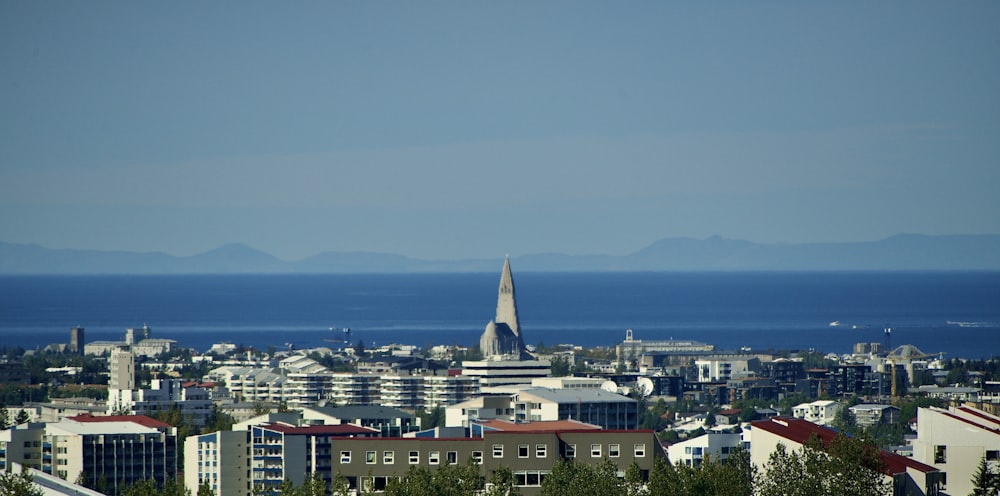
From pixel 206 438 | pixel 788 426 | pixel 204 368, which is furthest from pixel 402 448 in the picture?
pixel 204 368

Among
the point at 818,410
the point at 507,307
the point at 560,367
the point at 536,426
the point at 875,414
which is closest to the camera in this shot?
the point at 536,426

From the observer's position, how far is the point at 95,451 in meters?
64.5

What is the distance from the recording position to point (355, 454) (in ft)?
128

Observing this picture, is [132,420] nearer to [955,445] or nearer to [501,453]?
[501,453]

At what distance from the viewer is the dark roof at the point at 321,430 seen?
59.7 m

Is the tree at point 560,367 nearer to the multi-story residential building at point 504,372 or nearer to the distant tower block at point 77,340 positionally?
the multi-story residential building at point 504,372

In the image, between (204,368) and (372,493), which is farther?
(204,368)

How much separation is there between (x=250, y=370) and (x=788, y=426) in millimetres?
80443

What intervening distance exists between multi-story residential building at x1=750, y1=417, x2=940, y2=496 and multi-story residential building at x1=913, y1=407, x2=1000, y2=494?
449 millimetres

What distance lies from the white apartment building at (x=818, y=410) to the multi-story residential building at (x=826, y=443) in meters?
48.4

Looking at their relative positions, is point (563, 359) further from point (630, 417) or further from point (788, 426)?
point (788, 426)

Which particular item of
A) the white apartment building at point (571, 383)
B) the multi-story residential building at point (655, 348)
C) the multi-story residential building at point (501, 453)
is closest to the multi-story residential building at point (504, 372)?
the white apartment building at point (571, 383)

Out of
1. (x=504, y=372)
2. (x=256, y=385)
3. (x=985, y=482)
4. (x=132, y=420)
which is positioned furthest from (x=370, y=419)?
→ (x=256, y=385)

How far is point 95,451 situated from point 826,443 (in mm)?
33409
